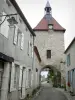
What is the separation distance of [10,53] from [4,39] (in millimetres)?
1058

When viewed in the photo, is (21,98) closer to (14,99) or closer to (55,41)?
(14,99)

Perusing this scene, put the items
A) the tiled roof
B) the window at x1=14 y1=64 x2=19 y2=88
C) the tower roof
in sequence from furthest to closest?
1. the tower roof
2. the tiled roof
3. the window at x1=14 y1=64 x2=19 y2=88

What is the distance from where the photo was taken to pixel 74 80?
1545 centimetres

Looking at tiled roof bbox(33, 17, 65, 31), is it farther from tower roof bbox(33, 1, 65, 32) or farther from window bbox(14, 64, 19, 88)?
window bbox(14, 64, 19, 88)

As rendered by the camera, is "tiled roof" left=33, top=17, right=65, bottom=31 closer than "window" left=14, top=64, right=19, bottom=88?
No

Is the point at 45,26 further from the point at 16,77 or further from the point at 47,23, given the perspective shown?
the point at 16,77

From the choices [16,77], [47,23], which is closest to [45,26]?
[47,23]

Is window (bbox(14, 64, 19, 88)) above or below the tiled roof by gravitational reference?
below

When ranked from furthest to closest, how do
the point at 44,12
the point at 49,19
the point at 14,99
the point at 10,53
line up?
1. the point at 44,12
2. the point at 49,19
3. the point at 14,99
4. the point at 10,53

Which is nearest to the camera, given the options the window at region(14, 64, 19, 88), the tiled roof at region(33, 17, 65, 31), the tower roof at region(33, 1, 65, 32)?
the window at region(14, 64, 19, 88)

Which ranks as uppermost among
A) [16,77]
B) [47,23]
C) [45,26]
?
[47,23]

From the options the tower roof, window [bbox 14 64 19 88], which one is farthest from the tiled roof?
window [bbox 14 64 19 88]

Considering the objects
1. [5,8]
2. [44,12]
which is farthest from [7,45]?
[44,12]

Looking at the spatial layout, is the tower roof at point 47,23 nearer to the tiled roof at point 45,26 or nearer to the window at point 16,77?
the tiled roof at point 45,26
